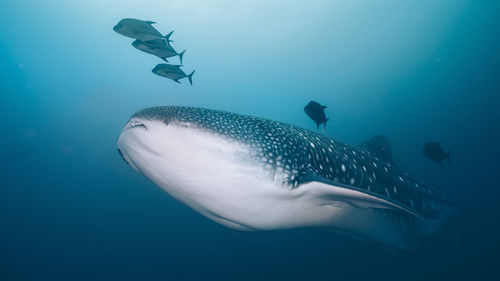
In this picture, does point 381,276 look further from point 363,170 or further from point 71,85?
point 71,85

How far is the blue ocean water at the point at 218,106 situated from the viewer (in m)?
17.2

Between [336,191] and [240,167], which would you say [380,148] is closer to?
[336,191]

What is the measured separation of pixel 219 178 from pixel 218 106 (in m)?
48.2

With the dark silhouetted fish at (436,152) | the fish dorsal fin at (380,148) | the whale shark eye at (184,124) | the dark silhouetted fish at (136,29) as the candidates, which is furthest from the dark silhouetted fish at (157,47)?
the dark silhouetted fish at (436,152)

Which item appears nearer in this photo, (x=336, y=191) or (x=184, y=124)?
(x=184, y=124)

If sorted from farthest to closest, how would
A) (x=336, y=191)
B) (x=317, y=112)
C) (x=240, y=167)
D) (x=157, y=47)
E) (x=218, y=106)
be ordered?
1. (x=218, y=106)
2. (x=317, y=112)
3. (x=157, y=47)
4. (x=336, y=191)
5. (x=240, y=167)

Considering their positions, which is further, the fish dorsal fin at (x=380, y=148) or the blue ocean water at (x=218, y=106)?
the blue ocean water at (x=218, y=106)

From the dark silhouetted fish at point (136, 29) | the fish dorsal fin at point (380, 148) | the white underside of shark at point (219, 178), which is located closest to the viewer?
the white underside of shark at point (219, 178)

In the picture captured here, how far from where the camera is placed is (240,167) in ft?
6.33

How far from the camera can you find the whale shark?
70.6 inches

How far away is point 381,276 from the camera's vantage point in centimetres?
1288

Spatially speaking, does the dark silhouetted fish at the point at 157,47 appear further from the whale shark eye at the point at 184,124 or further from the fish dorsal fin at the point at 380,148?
the fish dorsal fin at the point at 380,148

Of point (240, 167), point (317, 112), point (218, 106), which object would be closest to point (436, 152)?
point (317, 112)

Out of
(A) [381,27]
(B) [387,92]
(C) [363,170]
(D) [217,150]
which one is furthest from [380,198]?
(B) [387,92]
